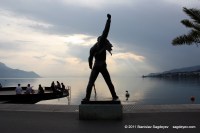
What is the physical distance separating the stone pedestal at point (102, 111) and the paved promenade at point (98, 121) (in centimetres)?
34

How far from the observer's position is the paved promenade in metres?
10.5

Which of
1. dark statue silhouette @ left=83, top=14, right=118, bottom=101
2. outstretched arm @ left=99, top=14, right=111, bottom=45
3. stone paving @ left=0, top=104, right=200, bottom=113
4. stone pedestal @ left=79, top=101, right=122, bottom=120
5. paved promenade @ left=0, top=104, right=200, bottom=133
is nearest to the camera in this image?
paved promenade @ left=0, top=104, right=200, bottom=133

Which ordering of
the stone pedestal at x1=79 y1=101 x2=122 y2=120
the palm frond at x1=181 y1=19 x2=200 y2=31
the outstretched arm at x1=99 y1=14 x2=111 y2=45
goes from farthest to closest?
the palm frond at x1=181 y1=19 x2=200 y2=31
the outstretched arm at x1=99 y1=14 x2=111 y2=45
the stone pedestal at x1=79 y1=101 x2=122 y2=120

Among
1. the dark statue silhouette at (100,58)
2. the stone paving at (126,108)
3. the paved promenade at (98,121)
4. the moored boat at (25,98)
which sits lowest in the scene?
the paved promenade at (98,121)

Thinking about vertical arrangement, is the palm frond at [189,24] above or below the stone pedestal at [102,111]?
above

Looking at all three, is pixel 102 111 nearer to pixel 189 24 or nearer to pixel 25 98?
pixel 189 24

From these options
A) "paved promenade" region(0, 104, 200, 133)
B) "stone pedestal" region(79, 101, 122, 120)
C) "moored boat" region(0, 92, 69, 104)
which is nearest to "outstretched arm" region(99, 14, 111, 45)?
"stone pedestal" region(79, 101, 122, 120)

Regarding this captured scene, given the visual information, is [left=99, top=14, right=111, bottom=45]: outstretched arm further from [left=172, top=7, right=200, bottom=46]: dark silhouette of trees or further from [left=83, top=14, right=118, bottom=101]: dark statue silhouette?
[left=172, top=7, right=200, bottom=46]: dark silhouette of trees

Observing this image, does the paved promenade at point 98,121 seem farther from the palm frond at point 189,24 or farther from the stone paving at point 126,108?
the palm frond at point 189,24

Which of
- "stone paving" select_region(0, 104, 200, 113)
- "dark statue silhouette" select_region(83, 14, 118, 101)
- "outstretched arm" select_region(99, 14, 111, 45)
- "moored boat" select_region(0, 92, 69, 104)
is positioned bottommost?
"stone paving" select_region(0, 104, 200, 113)

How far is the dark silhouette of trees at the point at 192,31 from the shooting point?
17.9 meters

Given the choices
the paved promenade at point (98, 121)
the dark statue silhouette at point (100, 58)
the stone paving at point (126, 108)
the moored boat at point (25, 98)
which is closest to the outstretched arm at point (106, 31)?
the dark statue silhouette at point (100, 58)

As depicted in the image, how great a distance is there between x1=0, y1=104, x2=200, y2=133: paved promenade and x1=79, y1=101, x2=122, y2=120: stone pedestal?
34 cm

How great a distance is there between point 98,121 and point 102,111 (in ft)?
1.51
